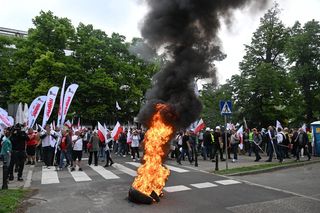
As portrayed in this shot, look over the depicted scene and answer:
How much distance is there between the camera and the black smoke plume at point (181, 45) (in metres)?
8.81

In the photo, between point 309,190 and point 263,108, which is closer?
point 309,190

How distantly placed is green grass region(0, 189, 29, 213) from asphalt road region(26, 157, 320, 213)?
33cm

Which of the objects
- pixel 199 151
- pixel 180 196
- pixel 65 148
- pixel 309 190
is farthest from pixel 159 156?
pixel 199 151

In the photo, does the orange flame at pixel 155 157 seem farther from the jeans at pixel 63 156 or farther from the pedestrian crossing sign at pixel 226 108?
the jeans at pixel 63 156

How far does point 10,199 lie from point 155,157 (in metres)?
3.64

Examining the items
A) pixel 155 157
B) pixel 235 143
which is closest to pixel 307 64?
pixel 235 143

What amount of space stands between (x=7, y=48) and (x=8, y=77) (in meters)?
4.05

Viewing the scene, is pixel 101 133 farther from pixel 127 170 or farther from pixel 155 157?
pixel 155 157

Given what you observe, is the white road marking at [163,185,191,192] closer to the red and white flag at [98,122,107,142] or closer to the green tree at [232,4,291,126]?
the red and white flag at [98,122,107,142]

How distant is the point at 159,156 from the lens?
28.4 ft

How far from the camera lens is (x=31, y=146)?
15.8 m

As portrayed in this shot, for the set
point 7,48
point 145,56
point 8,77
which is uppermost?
point 7,48

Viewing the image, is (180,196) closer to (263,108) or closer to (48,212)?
(48,212)

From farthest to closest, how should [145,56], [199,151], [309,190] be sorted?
1. [199,151]
2. [145,56]
3. [309,190]
